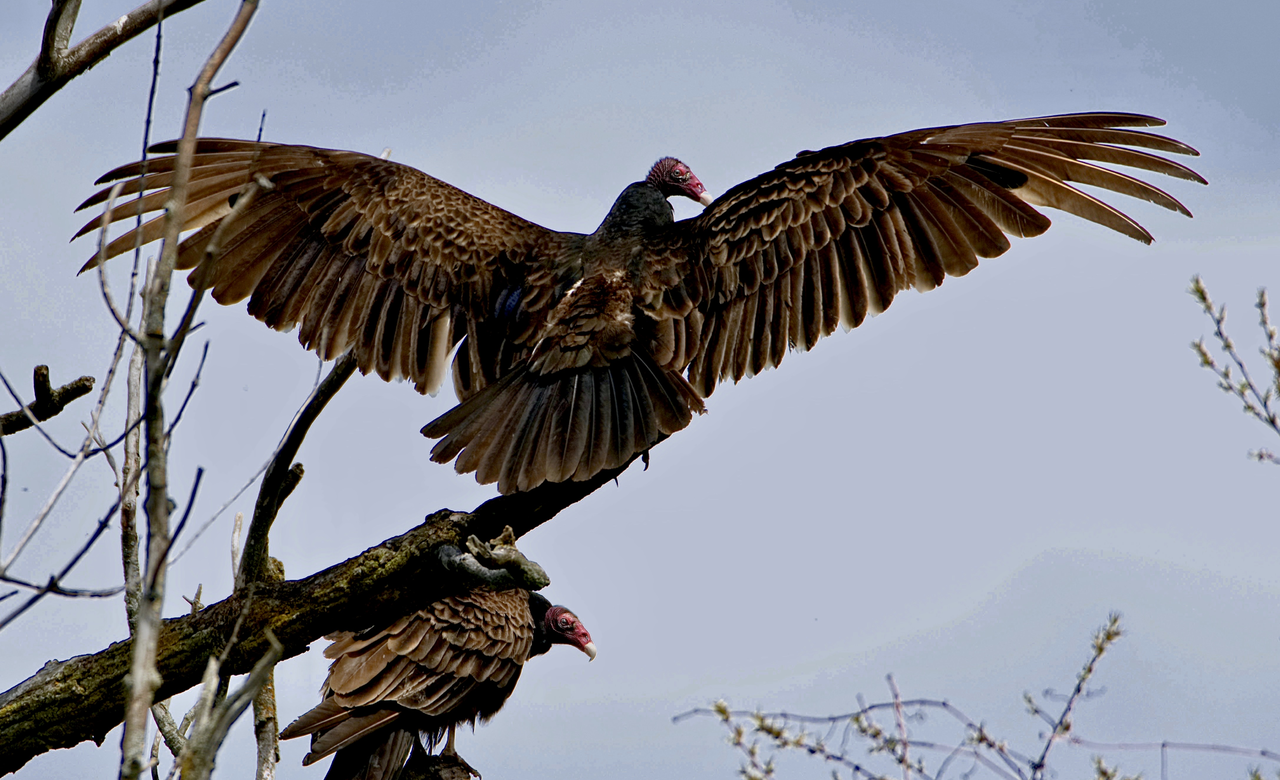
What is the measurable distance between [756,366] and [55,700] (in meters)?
2.17

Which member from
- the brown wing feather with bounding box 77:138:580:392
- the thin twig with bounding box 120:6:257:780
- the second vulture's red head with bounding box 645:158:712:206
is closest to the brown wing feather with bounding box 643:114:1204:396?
the brown wing feather with bounding box 77:138:580:392

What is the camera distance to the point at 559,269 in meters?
3.79

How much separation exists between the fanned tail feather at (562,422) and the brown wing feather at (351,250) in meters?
0.48

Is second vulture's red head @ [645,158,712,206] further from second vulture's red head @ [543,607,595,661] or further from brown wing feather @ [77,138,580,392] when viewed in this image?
second vulture's red head @ [543,607,595,661]

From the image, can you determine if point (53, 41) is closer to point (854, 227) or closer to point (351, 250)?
point (351, 250)

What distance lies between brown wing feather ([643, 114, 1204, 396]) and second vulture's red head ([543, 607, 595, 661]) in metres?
1.14

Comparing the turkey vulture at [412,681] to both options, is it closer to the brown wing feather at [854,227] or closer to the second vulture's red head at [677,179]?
the brown wing feather at [854,227]

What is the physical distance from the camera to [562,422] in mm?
3277

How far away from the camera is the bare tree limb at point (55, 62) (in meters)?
2.80

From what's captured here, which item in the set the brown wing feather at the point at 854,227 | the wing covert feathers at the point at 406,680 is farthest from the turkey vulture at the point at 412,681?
the brown wing feather at the point at 854,227

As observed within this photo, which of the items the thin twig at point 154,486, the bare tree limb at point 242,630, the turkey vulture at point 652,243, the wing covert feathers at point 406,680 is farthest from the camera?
the turkey vulture at point 652,243

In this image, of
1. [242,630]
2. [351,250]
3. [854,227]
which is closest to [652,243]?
[854,227]

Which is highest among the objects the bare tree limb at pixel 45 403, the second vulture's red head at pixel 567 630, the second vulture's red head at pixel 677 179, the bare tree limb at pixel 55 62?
the second vulture's red head at pixel 677 179

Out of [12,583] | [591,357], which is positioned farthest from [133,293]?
[591,357]
